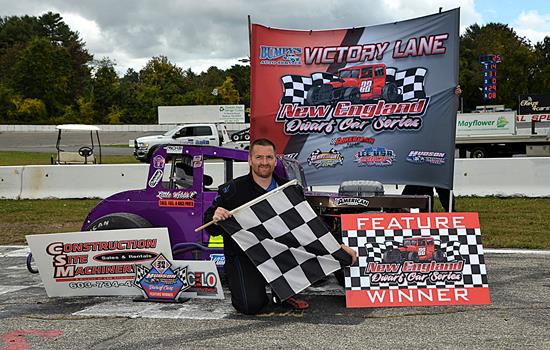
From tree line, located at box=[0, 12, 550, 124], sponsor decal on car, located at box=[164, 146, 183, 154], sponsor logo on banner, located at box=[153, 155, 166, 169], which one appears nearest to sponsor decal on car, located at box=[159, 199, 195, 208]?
sponsor logo on banner, located at box=[153, 155, 166, 169]

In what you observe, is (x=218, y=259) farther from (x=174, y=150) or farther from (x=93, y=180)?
(x=93, y=180)

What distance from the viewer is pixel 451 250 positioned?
18.3 ft

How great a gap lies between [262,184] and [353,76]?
3.62 m

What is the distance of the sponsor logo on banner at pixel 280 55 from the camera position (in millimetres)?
8859

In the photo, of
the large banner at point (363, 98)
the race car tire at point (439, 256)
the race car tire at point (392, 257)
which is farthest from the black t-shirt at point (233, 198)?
the large banner at point (363, 98)

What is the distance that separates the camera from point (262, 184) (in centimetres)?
548

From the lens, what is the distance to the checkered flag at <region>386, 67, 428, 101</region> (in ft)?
27.5

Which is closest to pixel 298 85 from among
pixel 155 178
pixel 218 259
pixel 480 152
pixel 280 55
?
pixel 280 55

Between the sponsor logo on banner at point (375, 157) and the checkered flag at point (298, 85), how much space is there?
3.60 feet

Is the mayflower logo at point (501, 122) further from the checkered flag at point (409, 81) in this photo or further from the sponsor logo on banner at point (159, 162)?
the sponsor logo on banner at point (159, 162)

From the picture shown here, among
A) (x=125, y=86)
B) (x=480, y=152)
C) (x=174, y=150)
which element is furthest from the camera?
(x=125, y=86)

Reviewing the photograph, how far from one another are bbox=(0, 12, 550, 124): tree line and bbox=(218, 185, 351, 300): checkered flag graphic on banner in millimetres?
65001

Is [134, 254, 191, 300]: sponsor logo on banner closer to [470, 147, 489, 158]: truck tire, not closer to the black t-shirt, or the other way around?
the black t-shirt

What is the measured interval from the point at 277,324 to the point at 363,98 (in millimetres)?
4345
